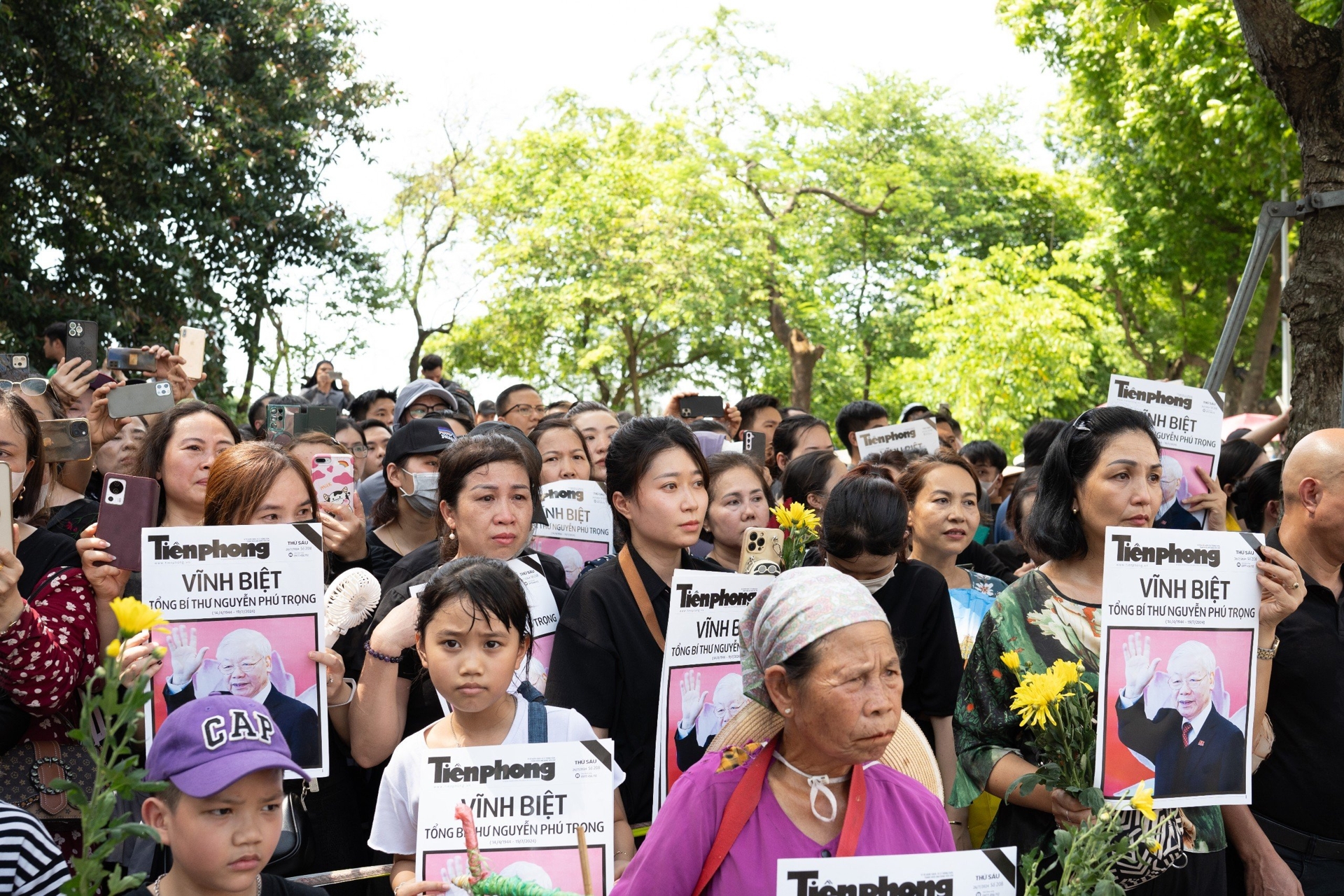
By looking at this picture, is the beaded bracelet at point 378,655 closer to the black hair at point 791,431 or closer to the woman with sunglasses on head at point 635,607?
the woman with sunglasses on head at point 635,607

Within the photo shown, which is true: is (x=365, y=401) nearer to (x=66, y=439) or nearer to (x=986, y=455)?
(x=986, y=455)

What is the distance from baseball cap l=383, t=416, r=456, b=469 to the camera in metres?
5.52

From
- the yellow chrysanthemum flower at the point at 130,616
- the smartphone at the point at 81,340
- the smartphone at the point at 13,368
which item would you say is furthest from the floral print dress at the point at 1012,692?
the smartphone at the point at 13,368

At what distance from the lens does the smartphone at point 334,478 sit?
16.0 feet

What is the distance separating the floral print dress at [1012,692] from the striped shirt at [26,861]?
2.25 meters

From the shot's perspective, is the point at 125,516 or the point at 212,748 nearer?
the point at 212,748

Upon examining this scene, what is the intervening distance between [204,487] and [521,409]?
177 inches

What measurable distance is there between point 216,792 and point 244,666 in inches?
41.2

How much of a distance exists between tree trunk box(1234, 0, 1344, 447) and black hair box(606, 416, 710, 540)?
157 inches

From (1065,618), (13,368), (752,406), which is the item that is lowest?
(1065,618)

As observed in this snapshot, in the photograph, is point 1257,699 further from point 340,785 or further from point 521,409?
point 521,409

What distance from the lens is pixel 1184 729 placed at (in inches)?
125

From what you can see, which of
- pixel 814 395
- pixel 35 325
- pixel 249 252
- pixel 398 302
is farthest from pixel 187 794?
pixel 814 395

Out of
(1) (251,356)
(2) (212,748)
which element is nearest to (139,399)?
(2) (212,748)
